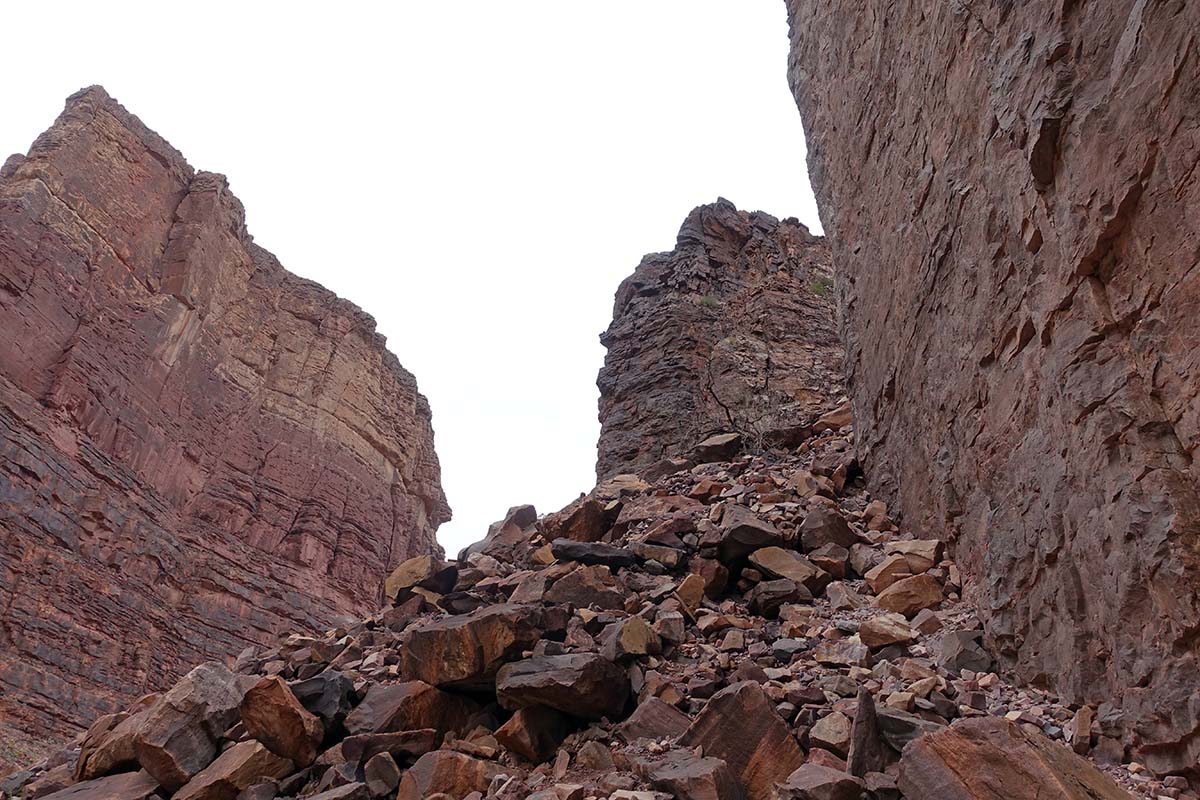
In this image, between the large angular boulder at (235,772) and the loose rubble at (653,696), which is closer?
the loose rubble at (653,696)

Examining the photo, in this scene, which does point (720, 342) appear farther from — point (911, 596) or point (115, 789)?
point (115, 789)

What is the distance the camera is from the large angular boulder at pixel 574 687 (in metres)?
5.97

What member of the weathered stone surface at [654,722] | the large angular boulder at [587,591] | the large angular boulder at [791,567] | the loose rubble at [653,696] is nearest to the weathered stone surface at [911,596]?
the loose rubble at [653,696]


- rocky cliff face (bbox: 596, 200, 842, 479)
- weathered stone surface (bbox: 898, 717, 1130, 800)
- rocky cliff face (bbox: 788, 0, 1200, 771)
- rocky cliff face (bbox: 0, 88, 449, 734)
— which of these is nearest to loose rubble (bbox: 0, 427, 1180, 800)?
weathered stone surface (bbox: 898, 717, 1130, 800)

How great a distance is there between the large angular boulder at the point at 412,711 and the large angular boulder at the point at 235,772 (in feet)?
1.97

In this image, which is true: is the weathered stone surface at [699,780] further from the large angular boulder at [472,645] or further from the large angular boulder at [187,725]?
the large angular boulder at [187,725]

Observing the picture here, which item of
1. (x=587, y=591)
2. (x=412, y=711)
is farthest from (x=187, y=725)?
(x=587, y=591)

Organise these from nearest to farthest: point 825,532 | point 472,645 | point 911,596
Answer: point 472,645, point 911,596, point 825,532

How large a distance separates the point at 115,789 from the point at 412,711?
8.09ft

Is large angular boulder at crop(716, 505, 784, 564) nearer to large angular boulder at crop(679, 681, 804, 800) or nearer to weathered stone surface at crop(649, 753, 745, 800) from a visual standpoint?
large angular boulder at crop(679, 681, 804, 800)

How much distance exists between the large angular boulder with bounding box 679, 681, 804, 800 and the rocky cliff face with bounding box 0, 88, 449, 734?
22.8m

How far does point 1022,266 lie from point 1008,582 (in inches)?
89.6

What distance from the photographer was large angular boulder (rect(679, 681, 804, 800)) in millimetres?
4926

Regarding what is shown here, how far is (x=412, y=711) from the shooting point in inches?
251
